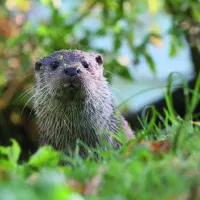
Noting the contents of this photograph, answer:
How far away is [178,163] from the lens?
198cm

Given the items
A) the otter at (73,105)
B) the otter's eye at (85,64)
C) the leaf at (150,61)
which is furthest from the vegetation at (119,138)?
the otter's eye at (85,64)

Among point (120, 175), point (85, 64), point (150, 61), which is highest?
point (85, 64)

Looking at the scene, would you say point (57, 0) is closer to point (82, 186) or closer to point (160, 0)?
point (160, 0)

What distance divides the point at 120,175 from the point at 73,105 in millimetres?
2117

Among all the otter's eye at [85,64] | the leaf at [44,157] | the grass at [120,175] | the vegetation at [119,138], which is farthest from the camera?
the otter's eye at [85,64]

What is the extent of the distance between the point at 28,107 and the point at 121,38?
7.37 feet

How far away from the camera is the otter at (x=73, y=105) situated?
12.7 feet

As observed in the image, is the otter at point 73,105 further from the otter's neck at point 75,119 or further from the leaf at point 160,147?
the leaf at point 160,147

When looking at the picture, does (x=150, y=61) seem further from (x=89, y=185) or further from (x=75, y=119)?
(x=89, y=185)

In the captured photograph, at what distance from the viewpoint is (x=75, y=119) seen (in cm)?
402

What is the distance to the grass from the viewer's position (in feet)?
5.19

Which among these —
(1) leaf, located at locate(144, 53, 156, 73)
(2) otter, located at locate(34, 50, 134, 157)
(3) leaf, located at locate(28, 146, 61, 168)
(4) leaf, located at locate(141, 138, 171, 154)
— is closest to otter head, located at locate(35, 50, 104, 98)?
(2) otter, located at locate(34, 50, 134, 157)

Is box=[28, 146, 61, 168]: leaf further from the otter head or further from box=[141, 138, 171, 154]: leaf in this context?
the otter head

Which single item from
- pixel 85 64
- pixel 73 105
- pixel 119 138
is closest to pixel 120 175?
pixel 119 138
